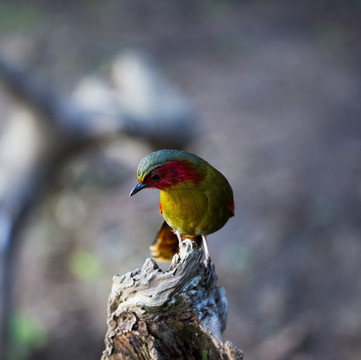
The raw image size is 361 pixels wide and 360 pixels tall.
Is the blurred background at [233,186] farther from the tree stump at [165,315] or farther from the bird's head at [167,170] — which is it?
the bird's head at [167,170]

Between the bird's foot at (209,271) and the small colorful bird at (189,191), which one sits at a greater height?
the small colorful bird at (189,191)

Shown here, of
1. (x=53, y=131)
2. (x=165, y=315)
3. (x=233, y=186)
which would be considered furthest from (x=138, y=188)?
(x=233, y=186)

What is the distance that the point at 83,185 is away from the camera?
748 cm

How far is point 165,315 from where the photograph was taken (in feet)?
6.08

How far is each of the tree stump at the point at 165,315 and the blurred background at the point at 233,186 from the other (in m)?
2.99

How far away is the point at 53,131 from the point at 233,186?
2614mm

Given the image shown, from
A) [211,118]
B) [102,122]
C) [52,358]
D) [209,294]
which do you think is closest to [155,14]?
[211,118]

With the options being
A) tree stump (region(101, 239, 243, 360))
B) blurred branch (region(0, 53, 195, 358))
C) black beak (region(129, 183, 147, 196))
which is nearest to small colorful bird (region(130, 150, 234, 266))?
black beak (region(129, 183, 147, 196))

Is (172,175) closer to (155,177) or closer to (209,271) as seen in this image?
(155,177)

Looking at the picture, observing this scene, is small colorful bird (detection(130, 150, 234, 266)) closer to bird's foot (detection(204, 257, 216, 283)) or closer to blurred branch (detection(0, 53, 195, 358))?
bird's foot (detection(204, 257, 216, 283))

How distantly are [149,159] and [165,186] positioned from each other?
0.15 meters

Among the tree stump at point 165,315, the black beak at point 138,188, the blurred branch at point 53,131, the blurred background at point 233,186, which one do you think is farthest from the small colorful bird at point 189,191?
the blurred branch at point 53,131

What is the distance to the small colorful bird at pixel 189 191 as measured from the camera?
167 cm

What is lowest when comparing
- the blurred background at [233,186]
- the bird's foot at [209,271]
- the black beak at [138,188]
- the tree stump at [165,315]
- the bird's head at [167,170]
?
the tree stump at [165,315]
